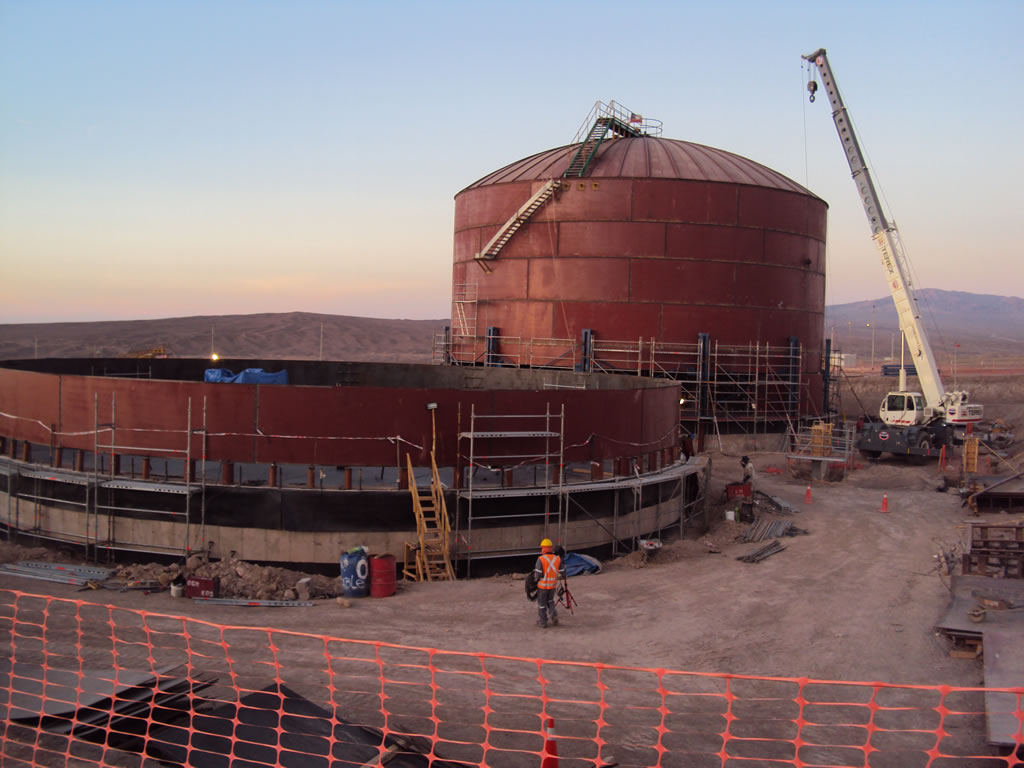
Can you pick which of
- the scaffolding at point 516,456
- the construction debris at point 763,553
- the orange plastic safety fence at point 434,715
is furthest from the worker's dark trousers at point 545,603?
the construction debris at point 763,553

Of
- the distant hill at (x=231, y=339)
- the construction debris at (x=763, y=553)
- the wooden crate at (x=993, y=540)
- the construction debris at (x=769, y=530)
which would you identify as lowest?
the construction debris at (x=763, y=553)

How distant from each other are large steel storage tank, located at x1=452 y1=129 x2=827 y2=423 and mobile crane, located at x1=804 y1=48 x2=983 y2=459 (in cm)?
301

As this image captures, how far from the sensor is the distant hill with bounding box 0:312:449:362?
364ft

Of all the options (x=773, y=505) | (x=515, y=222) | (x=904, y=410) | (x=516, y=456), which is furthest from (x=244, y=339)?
(x=516, y=456)

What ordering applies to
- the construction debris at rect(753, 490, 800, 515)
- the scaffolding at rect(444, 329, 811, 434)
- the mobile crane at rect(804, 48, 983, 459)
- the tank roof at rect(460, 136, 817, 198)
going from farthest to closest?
the tank roof at rect(460, 136, 817, 198) → the scaffolding at rect(444, 329, 811, 434) → the mobile crane at rect(804, 48, 983, 459) → the construction debris at rect(753, 490, 800, 515)

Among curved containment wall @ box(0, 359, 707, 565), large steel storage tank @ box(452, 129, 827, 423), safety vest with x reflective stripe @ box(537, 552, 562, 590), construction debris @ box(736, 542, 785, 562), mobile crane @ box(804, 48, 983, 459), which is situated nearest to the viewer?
safety vest with x reflective stripe @ box(537, 552, 562, 590)

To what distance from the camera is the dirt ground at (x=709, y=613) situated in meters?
11.1

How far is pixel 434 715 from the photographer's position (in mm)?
8883

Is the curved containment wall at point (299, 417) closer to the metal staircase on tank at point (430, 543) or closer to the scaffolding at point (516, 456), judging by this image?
the scaffolding at point (516, 456)

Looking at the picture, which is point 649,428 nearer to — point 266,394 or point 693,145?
point 266,394

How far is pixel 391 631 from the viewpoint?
1190 centimetres

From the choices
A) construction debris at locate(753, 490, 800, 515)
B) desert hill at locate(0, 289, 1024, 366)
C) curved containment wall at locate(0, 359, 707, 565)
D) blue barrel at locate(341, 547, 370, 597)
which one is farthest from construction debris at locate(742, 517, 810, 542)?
desert hill at locate(0, 289, 1024, 366)

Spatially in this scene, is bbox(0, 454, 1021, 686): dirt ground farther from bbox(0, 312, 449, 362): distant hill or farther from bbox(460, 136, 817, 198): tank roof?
bbox(0, 312, 449, 362): distant hill

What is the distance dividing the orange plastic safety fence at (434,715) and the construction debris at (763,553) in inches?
273
